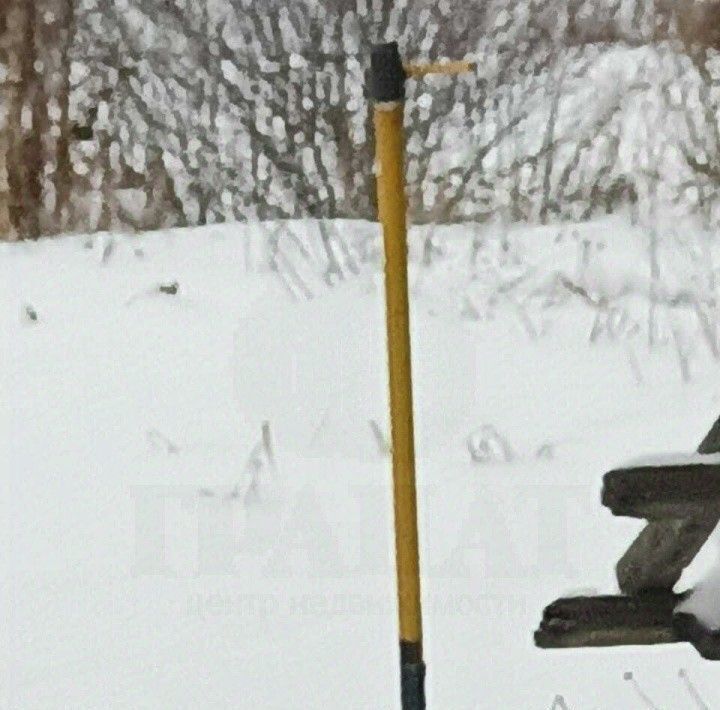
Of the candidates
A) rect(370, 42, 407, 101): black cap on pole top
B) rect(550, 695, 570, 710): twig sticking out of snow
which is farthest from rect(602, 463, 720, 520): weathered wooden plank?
rect(370, 42, 407, 101): black cap on pole top

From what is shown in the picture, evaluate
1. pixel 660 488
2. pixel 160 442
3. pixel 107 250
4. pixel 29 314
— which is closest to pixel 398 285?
pixel 660 488

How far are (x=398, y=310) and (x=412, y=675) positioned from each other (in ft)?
1.98

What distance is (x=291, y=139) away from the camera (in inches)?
213

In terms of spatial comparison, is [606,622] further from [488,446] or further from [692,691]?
[488,446]

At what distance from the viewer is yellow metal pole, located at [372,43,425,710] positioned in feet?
5.32

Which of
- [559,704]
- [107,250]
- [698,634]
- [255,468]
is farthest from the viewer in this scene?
[107,250]

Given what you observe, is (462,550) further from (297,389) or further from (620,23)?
(620,23)

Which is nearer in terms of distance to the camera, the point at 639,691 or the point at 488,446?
the point at 639,691

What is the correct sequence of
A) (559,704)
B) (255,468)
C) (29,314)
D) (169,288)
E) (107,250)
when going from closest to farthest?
(559,704) → (255,468) → (29,314) → (169,288) → (107,250)

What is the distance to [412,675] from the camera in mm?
1778

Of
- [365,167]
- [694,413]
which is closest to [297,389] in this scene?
[694,413]

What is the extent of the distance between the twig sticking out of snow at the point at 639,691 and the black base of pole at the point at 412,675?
494 millimetres

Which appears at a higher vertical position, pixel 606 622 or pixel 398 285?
pixel 398 285

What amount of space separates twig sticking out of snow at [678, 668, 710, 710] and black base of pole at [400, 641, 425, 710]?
→ 578 mm
